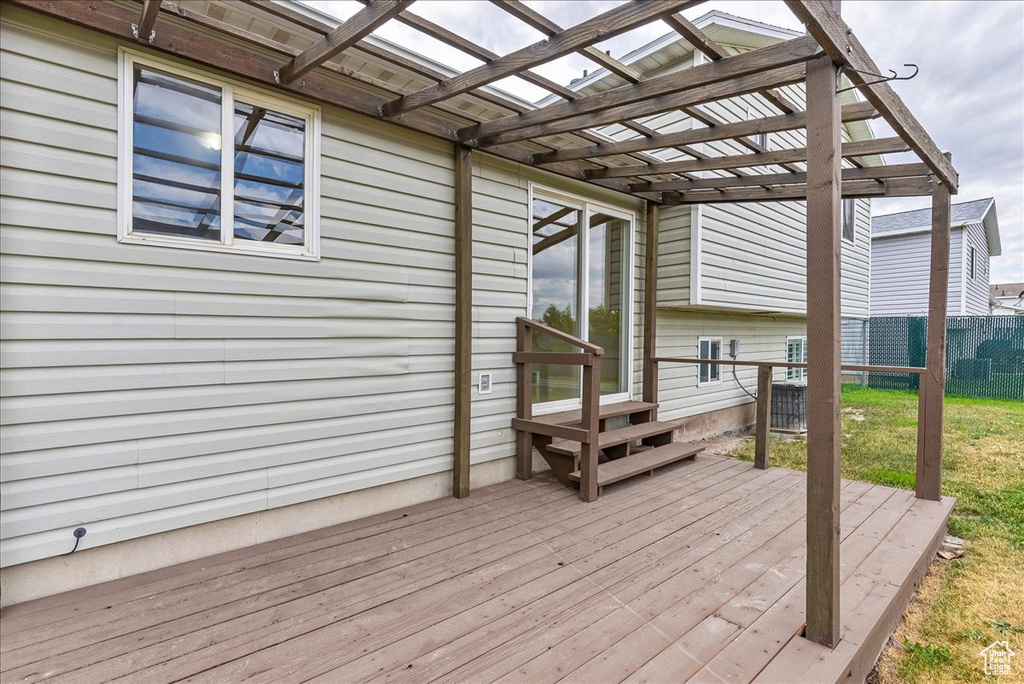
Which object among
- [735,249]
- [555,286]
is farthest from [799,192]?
[555,286]

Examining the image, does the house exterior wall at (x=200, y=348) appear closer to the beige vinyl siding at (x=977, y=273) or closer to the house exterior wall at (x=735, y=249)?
the house exterior wall at (x=735, y=249)

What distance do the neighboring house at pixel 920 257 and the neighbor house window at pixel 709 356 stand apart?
11.3 m

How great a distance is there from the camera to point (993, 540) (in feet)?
11.2

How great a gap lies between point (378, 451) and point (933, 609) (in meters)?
3.34

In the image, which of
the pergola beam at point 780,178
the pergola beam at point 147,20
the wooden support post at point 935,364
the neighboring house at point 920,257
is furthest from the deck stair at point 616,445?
the neighboring house at point 920,257

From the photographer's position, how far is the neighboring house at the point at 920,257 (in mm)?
13586

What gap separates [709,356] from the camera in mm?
6703

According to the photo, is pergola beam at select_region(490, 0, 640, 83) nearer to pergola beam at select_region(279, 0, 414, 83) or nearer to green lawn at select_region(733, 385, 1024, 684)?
pergola beam at select_region(279, 0, 414, 83)

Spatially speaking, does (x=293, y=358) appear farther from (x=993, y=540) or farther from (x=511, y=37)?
(x=993, y=540)

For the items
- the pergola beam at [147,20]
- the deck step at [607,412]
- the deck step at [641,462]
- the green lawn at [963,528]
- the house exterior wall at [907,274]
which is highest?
the house exterior wall at [907,274]

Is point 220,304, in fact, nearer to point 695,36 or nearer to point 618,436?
point 695,36

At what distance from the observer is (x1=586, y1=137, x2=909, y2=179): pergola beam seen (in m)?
3.07

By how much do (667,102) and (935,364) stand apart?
290cm

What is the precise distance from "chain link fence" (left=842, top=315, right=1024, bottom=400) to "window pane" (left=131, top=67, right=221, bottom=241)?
10959 mm
